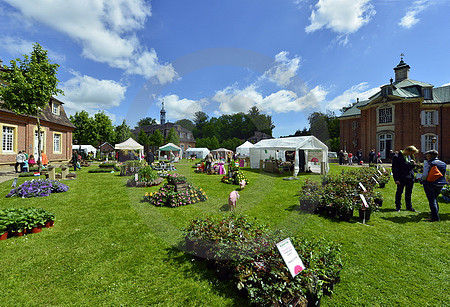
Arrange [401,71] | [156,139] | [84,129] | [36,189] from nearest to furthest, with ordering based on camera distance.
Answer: [36,189] → [401,71] → [84,129] → [156,139]

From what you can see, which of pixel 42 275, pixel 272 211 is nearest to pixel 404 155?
pixel 272 211

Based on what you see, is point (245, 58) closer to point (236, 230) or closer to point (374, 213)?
point (236, 230)

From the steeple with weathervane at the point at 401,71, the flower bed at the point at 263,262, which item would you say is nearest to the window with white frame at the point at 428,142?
the steeple with weathervane at the point at 401,71

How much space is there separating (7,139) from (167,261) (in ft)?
74.2

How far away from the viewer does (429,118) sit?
26125 millimetres

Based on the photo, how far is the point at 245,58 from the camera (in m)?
6.62

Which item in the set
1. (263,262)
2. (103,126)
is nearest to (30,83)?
(263,262)

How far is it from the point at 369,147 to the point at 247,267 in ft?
106

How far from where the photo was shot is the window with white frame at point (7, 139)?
53.5ft

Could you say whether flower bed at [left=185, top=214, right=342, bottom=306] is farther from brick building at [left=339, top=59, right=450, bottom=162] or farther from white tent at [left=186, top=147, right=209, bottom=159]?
white tent at [left=186, top=147, right=209, bottom=159]

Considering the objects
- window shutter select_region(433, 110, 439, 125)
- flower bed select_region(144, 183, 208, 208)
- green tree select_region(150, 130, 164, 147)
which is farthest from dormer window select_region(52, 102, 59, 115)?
window shutter select_region(433, 110, 439, 125)

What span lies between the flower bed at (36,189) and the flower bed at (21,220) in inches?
160

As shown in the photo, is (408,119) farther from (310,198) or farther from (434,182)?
(310,198)

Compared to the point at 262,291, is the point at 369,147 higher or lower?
higher
